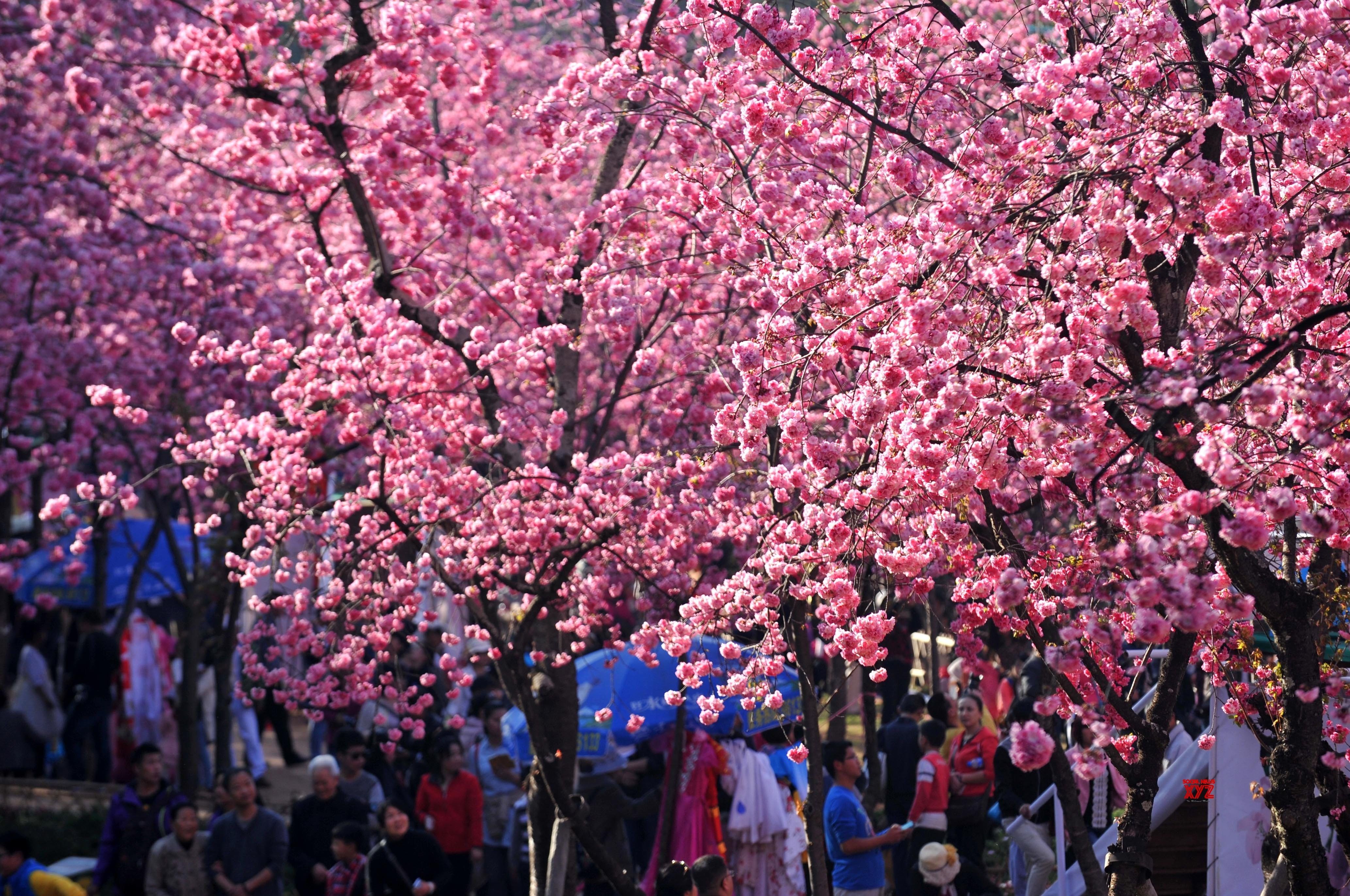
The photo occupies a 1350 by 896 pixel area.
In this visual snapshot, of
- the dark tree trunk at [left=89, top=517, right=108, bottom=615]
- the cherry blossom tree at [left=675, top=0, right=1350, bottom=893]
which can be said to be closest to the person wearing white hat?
the cherry blossom tree at [left=675, top=0, right=1350, bottom=893]

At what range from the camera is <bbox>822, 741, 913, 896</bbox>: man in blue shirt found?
8.99 m

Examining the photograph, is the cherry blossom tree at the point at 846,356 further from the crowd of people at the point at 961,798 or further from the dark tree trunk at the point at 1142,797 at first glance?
the crowd of people at the point at 961,798

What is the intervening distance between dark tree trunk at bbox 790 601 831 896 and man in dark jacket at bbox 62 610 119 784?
32.6 feet

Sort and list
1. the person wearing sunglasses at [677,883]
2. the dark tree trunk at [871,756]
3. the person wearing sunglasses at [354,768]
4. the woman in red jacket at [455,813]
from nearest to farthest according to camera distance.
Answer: the person wearing sunglasses at [677,883]
the woman in red jacket at [455,813]
the person wearing sunglasses at [354,768]
the dark tree trunk at [871,756]

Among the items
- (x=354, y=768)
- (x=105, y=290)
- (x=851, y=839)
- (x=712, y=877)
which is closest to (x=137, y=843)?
(x=354, y=768)

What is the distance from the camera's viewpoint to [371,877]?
884cm

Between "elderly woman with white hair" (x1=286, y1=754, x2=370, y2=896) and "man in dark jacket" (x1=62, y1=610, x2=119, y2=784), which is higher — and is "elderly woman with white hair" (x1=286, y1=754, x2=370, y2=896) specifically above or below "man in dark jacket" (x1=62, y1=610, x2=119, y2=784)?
below

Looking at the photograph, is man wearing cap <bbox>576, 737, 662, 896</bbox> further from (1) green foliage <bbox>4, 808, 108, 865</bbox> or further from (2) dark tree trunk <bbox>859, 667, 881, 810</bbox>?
(1) green foliage <bbox>4, 808, 108, 865</bbox>

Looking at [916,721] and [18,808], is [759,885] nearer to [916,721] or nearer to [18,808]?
[916,721]

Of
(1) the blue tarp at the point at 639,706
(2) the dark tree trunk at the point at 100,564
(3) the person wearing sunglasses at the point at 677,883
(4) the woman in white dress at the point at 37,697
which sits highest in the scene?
(2) the dark tree trunk at the point at 100,564

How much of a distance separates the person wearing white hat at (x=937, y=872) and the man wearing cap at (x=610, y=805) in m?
2.08

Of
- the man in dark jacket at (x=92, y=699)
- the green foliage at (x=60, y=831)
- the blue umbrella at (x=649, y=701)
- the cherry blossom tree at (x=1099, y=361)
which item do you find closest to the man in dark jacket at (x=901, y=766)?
the blue umbrella at (x=649, y=701)

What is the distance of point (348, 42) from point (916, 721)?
6.40 m

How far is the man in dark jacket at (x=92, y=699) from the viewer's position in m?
14.8
